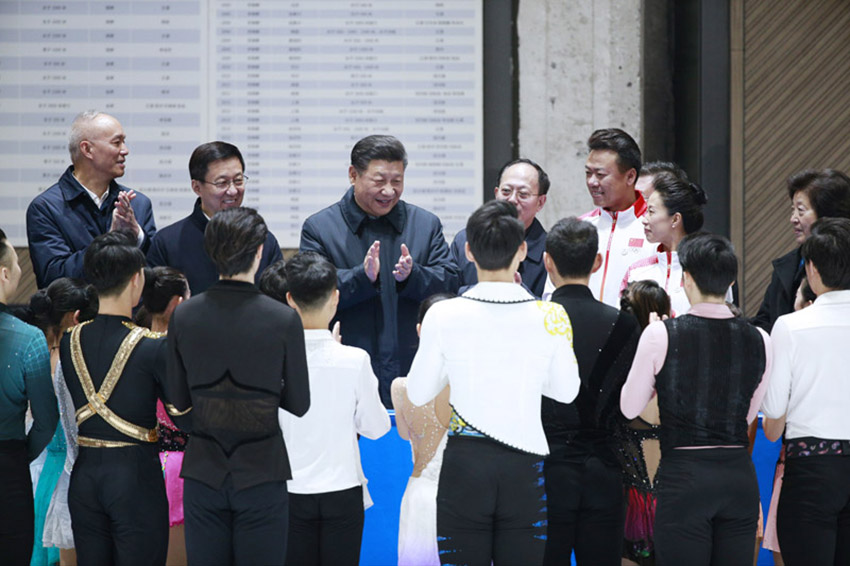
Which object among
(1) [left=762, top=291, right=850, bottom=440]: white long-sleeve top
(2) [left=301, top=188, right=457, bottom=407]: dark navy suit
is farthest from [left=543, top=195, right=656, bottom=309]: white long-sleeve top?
(1) [left=762, top=291, right=850, bottom=440]: white long-sleeve top

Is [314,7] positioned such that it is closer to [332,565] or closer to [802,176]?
[802,176]

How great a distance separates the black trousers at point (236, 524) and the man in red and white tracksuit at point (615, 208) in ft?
7.47

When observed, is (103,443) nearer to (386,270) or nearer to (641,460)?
(386,270)

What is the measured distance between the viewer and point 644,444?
3.25m

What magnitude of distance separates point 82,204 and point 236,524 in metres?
2.25

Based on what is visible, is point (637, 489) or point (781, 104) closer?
point (637, 489)

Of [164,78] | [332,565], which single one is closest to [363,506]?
[332,565]

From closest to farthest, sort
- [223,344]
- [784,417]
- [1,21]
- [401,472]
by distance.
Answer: [223,344] → [784,417] → [401,472] → [1,21]

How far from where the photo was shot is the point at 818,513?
9.73 feet

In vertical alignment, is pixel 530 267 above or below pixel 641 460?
above

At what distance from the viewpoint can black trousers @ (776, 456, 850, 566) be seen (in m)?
2.96

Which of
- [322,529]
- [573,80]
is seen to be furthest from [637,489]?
[573,80]

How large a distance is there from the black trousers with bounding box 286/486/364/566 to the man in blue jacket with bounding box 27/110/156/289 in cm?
175

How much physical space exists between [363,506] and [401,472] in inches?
19.9
